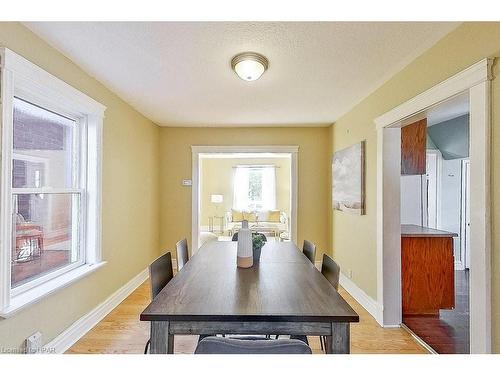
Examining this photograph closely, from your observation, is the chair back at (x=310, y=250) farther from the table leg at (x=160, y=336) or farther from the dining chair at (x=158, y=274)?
the table leg at (x=160, y=336)

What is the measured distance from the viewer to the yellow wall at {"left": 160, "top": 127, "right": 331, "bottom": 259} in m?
4.78

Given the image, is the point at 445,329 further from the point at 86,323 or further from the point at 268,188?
the point at 268,188

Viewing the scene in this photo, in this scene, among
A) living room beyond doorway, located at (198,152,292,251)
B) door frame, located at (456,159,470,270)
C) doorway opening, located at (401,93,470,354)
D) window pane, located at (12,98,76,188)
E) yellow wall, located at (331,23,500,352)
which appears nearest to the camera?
yellow wall, located at (331,23,500,352)

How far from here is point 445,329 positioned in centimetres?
275

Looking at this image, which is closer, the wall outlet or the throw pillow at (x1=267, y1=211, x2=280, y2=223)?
the wall outlet

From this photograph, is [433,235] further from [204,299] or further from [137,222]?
[137,222]

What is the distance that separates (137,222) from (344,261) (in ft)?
9.26

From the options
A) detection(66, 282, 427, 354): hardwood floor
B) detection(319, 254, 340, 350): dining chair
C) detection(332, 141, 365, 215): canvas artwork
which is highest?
detection(332, 141, 365, 215): canvas artwork

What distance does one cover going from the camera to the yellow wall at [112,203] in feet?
6.20

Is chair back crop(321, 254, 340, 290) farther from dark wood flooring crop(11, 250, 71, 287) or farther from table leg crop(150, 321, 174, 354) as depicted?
dark wood flooring crop(11, 250, 71, 287)

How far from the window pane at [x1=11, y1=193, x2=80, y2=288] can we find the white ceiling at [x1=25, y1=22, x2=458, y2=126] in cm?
114

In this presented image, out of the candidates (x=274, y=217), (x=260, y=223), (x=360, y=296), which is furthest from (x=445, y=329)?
(x=274, y=217)

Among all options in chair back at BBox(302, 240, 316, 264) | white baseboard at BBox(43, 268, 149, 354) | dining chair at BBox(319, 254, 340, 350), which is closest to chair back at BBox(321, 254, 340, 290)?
dining chair at BBox(319, 254, 340, 350)
